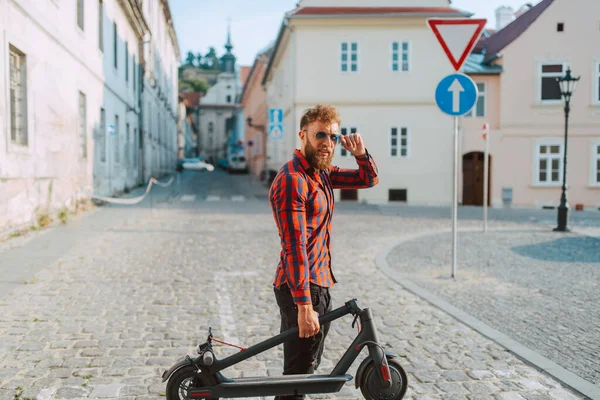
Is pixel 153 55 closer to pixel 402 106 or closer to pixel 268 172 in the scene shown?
pixel 268 172

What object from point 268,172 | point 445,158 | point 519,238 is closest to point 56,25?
point 519,238

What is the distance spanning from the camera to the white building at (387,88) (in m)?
26.0

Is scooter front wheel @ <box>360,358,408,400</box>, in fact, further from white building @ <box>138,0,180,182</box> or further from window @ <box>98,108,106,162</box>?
white building @ <box>138,0,180,182</box>

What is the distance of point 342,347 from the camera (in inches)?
209

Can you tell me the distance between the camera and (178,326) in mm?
5938

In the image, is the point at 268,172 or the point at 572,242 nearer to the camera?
the point at 572,242

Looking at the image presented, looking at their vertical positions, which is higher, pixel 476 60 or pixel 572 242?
pixel 476 60

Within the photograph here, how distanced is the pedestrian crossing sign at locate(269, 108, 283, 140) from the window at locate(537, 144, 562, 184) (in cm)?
1070

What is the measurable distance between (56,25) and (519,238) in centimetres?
1142

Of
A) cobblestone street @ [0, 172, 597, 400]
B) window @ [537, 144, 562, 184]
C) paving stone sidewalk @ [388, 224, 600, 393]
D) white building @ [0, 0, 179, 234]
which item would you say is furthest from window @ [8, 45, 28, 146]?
window @ [537, 144, 562, 184]

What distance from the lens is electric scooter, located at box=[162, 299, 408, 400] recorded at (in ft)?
10.9

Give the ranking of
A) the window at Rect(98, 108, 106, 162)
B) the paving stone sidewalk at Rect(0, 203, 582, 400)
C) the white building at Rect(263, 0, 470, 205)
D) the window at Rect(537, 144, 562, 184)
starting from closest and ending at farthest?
the paving stone sidewalk at Rect(0, 203, 582, 400)
the window at Rect(98, 108, 106, 162)
the window at Rect(537, 144, 562, 184)
the white building at Rect(263, 0, 470, 205)

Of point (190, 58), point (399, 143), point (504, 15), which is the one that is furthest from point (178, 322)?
point (190, 58)

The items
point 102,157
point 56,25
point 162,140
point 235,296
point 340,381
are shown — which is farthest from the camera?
point 162,140
